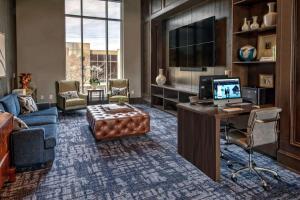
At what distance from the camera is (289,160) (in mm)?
3146

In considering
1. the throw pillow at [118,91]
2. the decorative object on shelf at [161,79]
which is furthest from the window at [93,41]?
the decorative object on shelf at [161,79]

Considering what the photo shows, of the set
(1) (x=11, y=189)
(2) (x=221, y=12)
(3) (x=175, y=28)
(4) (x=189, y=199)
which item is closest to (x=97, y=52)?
(3) (x=175, y=28)

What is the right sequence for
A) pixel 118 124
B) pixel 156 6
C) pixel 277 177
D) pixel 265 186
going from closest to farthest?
pixel 265 186 < pixel 277 177 < pixel 118 124 < pixel 156 6

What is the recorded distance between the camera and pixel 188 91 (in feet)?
18.9

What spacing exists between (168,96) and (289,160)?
4.26 m

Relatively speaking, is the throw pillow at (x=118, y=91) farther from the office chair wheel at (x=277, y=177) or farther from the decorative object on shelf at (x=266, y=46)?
the office chair wheel at (x=277, y=177)

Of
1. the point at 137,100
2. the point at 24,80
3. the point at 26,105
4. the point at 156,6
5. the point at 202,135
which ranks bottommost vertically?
the point at 202,135

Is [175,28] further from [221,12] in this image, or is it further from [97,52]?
[97,52]

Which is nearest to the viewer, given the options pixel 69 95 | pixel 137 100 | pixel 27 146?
pixel 27 146

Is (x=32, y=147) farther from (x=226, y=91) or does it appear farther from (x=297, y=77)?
(x=297, y=77)

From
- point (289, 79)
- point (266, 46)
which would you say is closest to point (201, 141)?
point (289, 79)

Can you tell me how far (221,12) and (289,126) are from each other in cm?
291

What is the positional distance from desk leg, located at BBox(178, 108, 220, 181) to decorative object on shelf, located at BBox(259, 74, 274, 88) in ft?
4.70

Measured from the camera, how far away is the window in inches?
314
